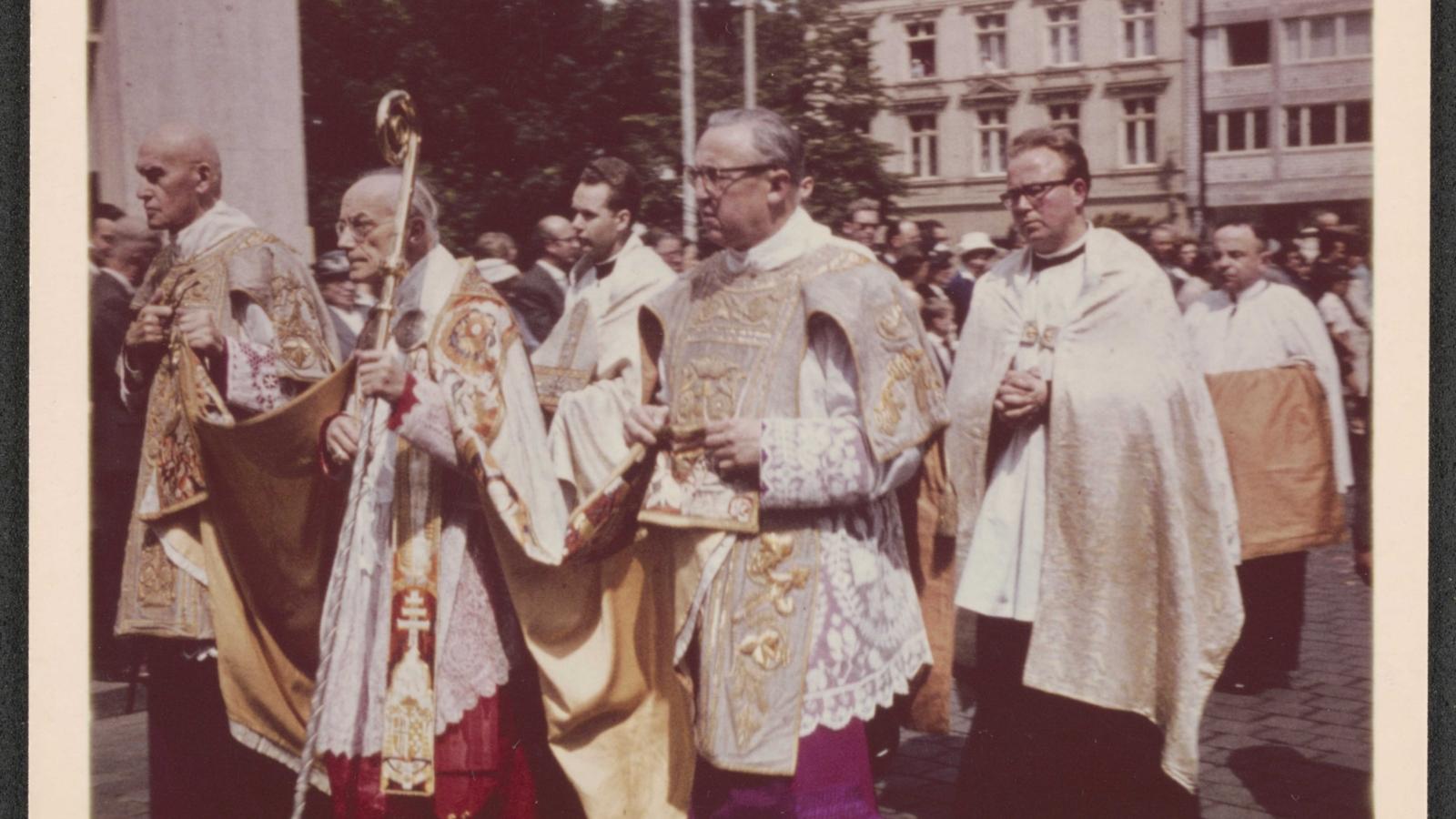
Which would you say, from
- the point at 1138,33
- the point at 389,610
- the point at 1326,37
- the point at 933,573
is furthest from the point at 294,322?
the point at 1138,33

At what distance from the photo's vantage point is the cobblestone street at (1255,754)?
5293 millimetres

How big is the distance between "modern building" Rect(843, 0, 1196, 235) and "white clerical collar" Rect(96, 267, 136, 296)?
13.1 ft

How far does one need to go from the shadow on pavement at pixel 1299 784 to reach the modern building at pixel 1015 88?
310 cm

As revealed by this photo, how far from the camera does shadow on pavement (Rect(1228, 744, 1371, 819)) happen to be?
16.7 ft

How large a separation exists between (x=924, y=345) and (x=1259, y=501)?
9.19 feet

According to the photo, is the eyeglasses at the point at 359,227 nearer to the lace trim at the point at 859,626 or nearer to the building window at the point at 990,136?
the lace trim at the point at 859,626

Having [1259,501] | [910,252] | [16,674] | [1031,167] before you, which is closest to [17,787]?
[16,674]

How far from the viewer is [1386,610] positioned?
14.7ft

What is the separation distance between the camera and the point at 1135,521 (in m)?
4.83

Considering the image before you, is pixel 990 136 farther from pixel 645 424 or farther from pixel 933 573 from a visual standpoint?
pixel 645 424

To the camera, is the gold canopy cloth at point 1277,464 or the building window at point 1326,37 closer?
the building window at point 1326,37

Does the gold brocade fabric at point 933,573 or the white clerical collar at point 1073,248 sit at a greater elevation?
the white clerical collar at point 1073,248

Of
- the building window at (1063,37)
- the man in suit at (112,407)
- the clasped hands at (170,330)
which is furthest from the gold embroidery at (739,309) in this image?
the building window at (1063,37)

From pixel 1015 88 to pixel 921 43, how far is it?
94 cm
